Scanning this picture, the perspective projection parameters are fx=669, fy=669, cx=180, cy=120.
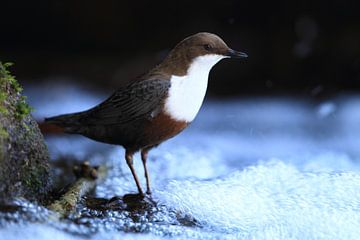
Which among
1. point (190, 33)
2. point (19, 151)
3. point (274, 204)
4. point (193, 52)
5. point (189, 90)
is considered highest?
point (190, 33)

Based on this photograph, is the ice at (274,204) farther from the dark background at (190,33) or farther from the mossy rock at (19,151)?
the dark background at (190,33)

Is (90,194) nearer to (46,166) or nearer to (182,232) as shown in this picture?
(46,166)

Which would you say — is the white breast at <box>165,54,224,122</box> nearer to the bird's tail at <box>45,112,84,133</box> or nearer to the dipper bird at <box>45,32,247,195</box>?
the dipper bird at <box>45,32,247,195</box>

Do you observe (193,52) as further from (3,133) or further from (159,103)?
(3,133)

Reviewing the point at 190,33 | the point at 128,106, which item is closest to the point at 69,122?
the point at 128,106

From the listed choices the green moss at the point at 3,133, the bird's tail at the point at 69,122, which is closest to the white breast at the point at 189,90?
the bird's tail at the point at 69,122

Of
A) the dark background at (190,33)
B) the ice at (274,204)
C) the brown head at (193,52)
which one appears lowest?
the ice at (274,204)
